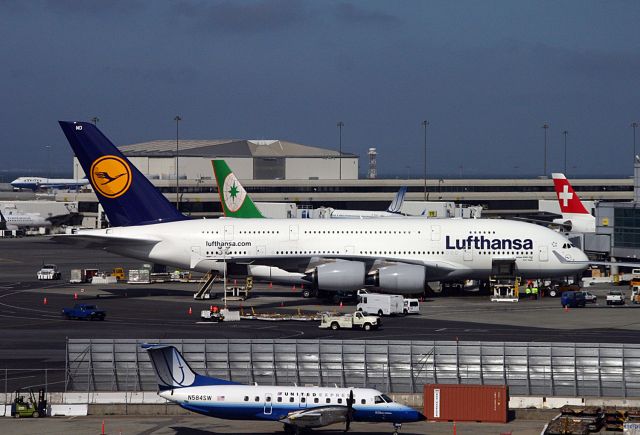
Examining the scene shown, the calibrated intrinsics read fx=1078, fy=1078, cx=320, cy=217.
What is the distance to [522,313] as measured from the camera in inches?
3046

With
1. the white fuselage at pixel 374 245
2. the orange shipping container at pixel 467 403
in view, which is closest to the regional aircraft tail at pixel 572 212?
the white fuselage at pixel 374 245

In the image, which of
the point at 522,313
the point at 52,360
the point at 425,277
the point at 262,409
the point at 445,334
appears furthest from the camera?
the point at 425,277

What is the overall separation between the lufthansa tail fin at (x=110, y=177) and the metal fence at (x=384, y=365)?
36.2m

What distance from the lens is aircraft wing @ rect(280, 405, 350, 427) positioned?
4103 cm

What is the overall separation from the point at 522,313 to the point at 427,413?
1265 inches

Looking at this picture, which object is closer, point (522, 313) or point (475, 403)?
point (475, 403)

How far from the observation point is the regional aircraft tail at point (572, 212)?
122 m

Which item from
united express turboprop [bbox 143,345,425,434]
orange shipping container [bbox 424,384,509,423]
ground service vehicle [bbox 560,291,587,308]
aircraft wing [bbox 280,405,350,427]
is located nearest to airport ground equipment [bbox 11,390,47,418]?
united express turboprop [bbox 143,345,425,434]

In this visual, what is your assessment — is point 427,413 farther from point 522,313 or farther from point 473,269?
point 473,269

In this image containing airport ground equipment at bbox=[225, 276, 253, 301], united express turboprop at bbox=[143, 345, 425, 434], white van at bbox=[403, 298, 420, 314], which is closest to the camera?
united express turboprop at bbox=[143, 345, 425, 434]

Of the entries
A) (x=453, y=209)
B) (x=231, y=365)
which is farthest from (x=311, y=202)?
(x=231, y=365)

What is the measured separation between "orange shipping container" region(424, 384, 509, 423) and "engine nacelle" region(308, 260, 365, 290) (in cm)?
3539

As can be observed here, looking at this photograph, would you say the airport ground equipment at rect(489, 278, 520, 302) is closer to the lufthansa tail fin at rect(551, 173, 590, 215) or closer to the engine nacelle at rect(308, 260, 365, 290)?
the engine nacelle at rect(308, 260, 365, 290)

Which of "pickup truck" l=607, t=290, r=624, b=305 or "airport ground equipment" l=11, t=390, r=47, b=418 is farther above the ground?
"pickup truck" l=607, t=290, r=624, b=305
